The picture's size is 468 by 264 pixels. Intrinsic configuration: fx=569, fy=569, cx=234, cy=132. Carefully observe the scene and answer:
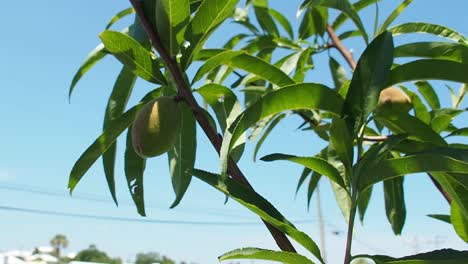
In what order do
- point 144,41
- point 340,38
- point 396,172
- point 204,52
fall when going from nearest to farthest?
point 396,172
point 144,41
point 204,52
point 340,38

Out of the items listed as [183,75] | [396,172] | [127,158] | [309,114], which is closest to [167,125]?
[183,75]

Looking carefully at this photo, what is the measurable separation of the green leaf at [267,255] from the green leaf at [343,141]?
159 millimetres

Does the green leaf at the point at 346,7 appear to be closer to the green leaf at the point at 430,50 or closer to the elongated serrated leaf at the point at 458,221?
the green leaf at the point at 430,50

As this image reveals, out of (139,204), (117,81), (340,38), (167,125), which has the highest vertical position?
(340,38)

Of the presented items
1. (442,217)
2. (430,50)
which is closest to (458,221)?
(442,217)

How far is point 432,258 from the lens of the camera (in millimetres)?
656

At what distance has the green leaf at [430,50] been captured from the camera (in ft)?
2.85

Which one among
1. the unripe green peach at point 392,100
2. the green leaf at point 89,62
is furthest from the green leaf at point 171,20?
the unripe green peach at point 392,100

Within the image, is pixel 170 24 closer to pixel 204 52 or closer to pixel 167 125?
pixel 167 125

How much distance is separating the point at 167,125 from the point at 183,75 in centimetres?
8

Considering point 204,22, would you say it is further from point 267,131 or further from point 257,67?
point 267,131

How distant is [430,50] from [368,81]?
278 mm

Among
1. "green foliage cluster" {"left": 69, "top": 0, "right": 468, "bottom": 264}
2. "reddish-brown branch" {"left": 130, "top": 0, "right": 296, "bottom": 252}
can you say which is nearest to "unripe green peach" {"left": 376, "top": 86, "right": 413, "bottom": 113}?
"green foliage cluster" {"left": 69, "top": 0, "right": 468, "bottom": 264}

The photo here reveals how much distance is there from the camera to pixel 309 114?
1.44 metres
